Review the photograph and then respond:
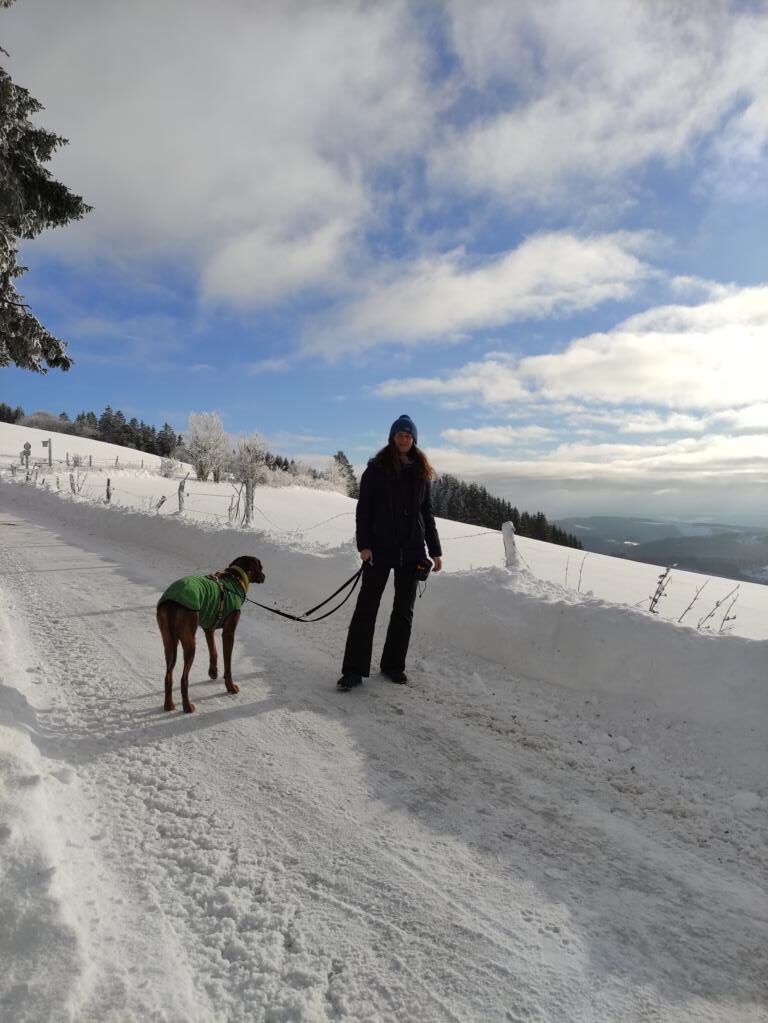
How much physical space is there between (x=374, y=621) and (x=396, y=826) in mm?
2105

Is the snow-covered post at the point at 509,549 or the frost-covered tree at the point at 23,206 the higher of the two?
the frost-covered tree at the point at 23,206

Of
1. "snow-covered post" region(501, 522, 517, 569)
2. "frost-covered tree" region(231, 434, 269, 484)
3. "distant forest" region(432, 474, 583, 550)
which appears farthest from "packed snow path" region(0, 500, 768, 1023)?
"frost-covered tree" region(231, 434, 269, 484)

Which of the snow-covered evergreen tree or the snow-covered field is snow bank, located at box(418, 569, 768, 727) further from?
the snow-covered evergreen tree

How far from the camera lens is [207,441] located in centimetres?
6975

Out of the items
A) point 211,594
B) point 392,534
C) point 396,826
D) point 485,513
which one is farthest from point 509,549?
point 485,513

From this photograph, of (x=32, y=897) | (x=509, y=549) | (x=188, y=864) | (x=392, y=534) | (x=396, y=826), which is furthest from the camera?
(x=509, y=549)

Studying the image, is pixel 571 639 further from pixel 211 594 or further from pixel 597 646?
pixel 211 594

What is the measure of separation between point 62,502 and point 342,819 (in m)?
18.4

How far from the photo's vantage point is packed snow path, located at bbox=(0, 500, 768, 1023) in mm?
1920

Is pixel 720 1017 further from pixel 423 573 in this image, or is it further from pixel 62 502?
pixel 62 502

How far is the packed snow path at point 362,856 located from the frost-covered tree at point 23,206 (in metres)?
10.3

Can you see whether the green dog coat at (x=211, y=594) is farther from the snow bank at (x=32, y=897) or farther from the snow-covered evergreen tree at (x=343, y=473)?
the snow-covered evergreen tree at (x=343, y=473)

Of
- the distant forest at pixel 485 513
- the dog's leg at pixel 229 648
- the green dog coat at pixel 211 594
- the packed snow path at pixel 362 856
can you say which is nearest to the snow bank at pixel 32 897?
the packed snow path at pixel 362 856

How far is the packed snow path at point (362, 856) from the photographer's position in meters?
A: 1.92
